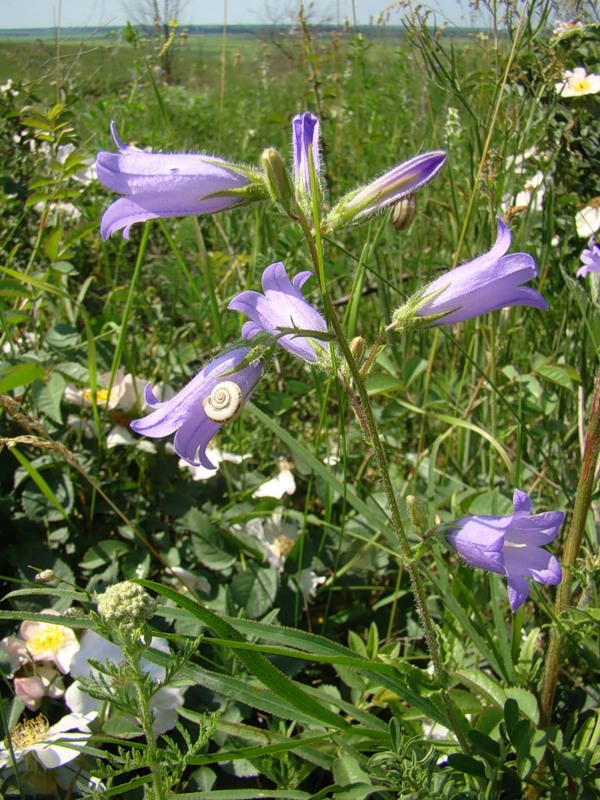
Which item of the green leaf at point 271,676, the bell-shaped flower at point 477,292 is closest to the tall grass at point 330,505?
the green leaf at point 271,676

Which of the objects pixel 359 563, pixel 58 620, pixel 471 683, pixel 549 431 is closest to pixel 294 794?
pixel 471 683

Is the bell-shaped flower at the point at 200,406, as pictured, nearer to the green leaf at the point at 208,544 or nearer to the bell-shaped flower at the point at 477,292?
the bell-shaped flower at the point at 477,292

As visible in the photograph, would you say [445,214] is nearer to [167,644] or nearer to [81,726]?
[167,644]

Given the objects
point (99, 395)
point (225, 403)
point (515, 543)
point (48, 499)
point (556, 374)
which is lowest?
point (48, 499)

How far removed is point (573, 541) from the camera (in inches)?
55.9

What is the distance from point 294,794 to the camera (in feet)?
4.37

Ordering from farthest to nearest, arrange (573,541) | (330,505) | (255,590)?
(330,505), (255,590), (573,541)

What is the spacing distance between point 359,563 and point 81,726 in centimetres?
78

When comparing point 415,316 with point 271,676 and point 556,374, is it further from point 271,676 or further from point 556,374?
point 556,374

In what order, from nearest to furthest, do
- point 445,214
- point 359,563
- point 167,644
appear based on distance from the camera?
point 167,644
point 359,563
point 445,214

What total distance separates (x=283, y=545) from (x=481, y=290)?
3.23 ft

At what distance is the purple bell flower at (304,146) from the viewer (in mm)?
1188

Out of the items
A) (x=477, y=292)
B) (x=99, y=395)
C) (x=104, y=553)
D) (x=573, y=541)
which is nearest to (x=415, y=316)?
(x=477, y=292)

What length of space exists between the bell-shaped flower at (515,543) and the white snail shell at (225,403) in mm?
398
